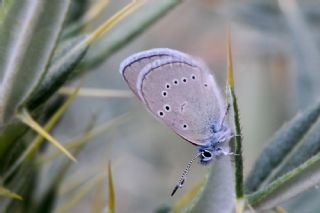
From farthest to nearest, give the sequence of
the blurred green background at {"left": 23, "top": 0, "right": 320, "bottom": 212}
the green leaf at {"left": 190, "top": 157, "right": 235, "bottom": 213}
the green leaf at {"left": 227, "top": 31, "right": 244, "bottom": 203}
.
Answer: the blurred green background at {"left": 23, "top": 0, "right": 320, "bottom": 212}, the green leaf at {"left": 190, "top": 157, "right": 235, "bottom": 213}, the green leaf at {"left": 227, "top": 31, "right": 244, "bottom": 203}

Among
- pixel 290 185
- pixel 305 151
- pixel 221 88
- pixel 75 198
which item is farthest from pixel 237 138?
pixel 221 88

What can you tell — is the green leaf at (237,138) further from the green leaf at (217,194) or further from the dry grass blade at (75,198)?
the dry grass blade at (75,198)

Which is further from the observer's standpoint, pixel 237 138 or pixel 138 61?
pixel 138 61

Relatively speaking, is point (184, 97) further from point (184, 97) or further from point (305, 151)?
point (305, 151)

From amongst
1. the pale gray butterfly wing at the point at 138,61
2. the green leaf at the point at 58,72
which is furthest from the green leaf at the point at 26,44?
the pale gray butterfly wing at the point at 138,61

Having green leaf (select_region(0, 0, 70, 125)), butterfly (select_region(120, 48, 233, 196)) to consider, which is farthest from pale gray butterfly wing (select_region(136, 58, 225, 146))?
green leaf (select_region(0, 0, 70, 125))

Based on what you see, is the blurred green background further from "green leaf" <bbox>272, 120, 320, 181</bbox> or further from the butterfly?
"green leaf" <bbox>272, 120, 320, 181</bbox>
